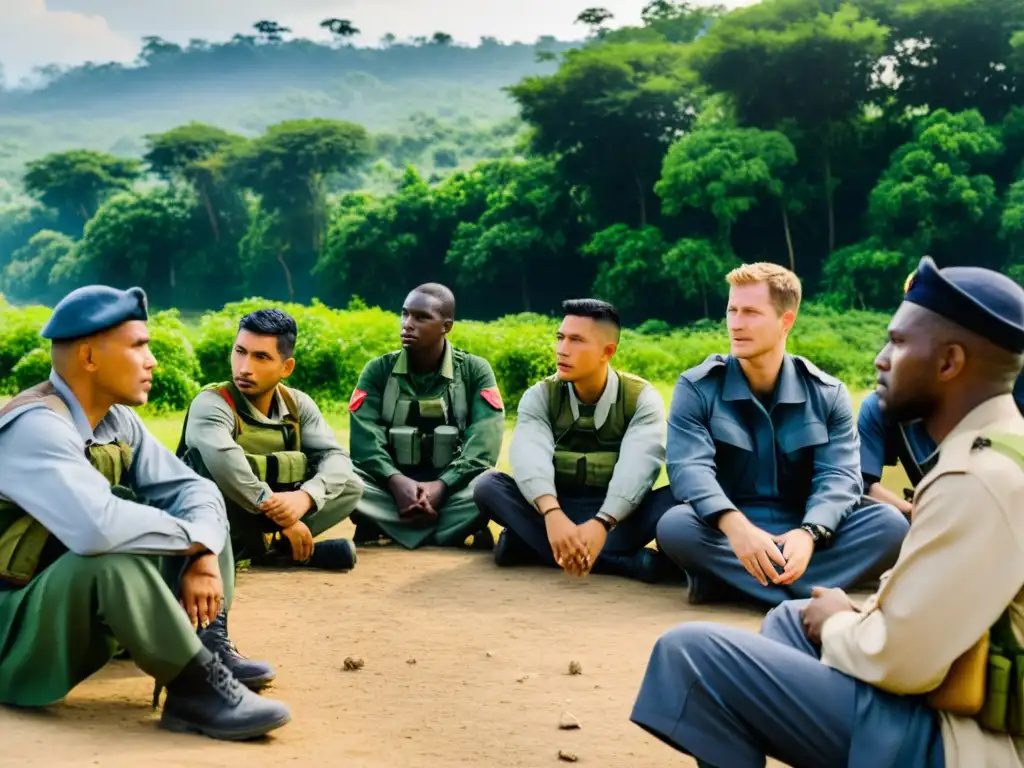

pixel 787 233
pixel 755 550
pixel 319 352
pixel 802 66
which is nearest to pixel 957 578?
pixel 755 550

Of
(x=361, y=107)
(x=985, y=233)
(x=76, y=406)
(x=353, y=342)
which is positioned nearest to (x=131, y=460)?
(x=76, y=406)

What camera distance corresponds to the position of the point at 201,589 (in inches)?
164

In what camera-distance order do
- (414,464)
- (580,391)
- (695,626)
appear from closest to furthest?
(695,626)
(580,391)
(414,464)

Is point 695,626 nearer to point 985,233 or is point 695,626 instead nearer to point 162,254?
point 985,233

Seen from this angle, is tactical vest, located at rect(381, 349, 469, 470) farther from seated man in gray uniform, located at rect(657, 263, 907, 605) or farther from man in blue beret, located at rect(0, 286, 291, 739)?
man in blue beret, located at rect(0, 286, 291, 739)

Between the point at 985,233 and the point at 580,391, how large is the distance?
21.6 meters

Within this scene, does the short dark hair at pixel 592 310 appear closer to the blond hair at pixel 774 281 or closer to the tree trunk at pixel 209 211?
the blond hair at pixel 774 281

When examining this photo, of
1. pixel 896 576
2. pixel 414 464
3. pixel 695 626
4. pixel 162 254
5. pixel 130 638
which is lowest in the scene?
pixel 162 254

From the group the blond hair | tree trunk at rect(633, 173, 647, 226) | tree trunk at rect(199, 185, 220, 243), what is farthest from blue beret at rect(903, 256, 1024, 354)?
tree trunk at rect(199, 185, 220, 243)

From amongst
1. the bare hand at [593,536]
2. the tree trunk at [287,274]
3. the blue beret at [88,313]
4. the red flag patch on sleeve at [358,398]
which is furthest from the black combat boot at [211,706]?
the tree trunk at [287,274]

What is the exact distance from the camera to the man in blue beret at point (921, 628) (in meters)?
2.69

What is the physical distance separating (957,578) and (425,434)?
5.23 metres

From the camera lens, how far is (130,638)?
3.88 meters

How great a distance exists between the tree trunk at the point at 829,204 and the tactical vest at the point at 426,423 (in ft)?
71.8
